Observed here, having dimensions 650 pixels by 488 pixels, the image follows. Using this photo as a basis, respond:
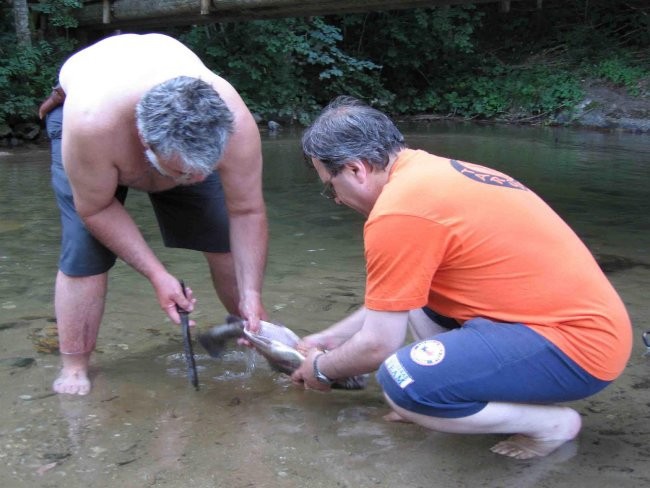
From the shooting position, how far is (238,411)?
8.77ft

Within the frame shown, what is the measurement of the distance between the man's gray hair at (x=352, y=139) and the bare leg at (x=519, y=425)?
0.70 m

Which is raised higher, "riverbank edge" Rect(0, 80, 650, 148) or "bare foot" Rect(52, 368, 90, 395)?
"bare foot" Rect(52, 368, 90, 395)

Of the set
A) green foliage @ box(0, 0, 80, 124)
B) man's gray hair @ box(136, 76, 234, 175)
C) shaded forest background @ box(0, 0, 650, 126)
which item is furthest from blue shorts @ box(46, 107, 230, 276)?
shaded forest background @ box(0, 0, 650, 126)

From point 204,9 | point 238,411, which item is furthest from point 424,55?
point 238,411

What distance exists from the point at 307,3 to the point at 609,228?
10.7 feet

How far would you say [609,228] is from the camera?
18.1ft

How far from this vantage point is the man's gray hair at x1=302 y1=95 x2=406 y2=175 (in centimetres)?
205

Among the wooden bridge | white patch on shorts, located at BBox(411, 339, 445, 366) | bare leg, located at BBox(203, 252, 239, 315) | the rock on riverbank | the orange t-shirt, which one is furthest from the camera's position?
the rock on riverbank

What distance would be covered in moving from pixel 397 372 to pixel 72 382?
1.38m

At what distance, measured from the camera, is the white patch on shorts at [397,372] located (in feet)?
6.82

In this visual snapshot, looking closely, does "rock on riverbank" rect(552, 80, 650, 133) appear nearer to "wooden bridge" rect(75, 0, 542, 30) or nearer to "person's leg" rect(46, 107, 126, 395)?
"wooden bridge" rect(75, 0, 542, 30)

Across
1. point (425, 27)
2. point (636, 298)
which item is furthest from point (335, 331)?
point (425, 27)

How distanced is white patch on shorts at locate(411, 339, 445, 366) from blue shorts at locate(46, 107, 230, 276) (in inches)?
46.3

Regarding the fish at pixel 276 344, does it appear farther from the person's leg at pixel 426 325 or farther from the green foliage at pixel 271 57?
the green foliage at pixel 271 57
